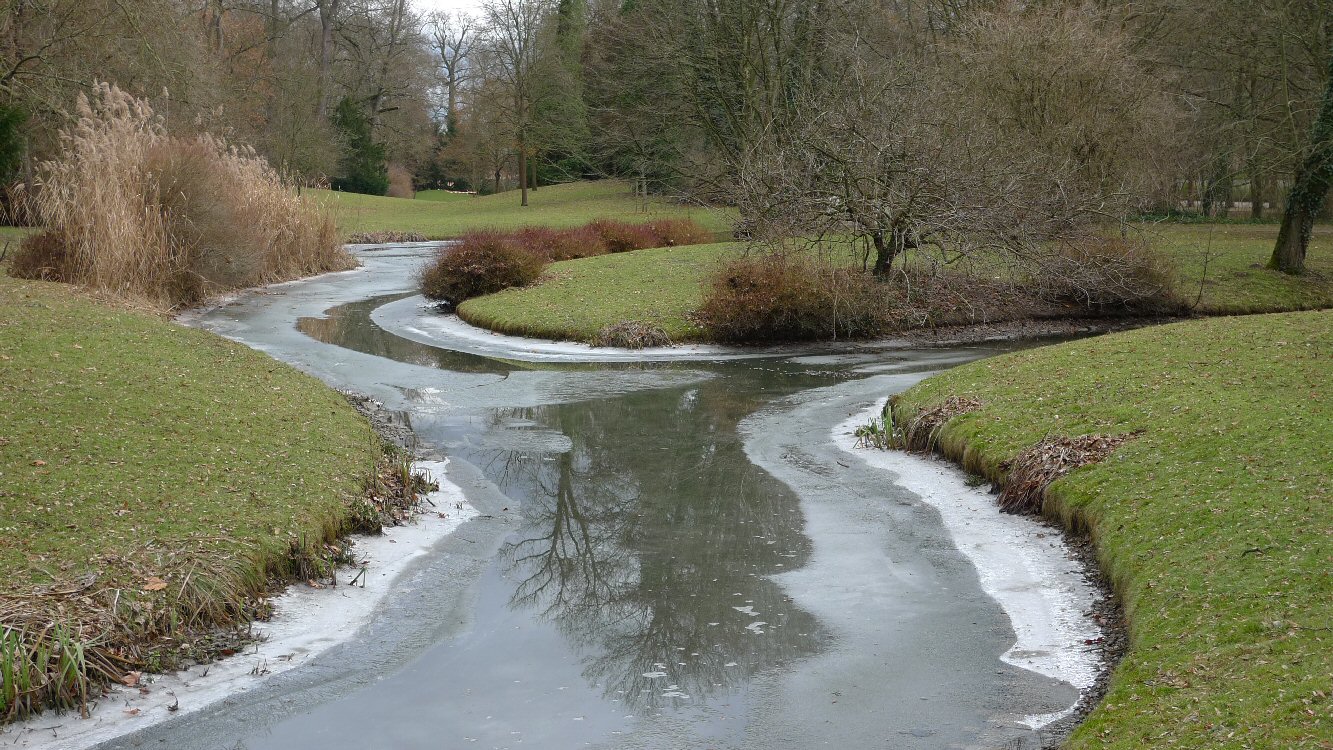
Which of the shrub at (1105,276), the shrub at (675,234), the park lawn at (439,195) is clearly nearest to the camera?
the shrub at (1105,276)

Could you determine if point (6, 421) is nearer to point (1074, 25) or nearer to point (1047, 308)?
point (1047, 308)

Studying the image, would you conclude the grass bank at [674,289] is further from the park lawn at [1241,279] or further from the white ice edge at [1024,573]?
the white ice edge at [1024,573]

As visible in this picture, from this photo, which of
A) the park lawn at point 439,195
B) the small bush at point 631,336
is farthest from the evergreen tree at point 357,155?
the small bush at point 631,336

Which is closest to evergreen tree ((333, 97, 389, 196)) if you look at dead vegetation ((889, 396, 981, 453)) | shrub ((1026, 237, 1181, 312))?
shrub ((1026, 237, 1181, 312))

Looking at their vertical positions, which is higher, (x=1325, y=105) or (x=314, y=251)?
(x=1325, y=105)

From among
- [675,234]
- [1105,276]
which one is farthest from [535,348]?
[675,234]

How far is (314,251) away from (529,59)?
26.5 meters

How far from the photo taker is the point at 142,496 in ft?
24.6

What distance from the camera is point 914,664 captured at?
6.29 m

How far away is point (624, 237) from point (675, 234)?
5.30 ft

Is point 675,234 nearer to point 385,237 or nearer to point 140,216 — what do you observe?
point 385,237

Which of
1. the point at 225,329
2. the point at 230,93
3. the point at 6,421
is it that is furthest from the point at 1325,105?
the point at 230,93

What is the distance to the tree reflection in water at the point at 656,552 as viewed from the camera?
6.41 metres

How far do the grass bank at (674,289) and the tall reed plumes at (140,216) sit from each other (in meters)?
5.04
